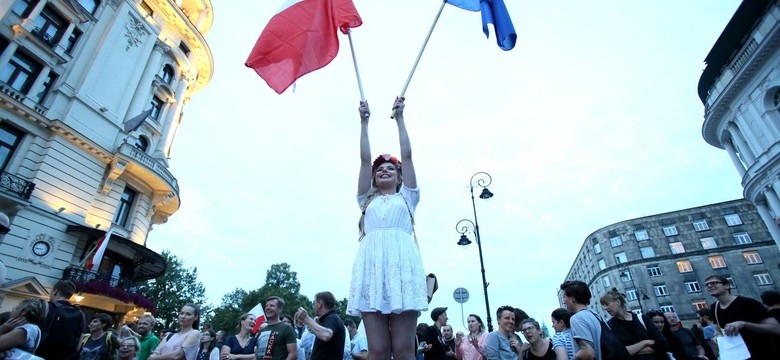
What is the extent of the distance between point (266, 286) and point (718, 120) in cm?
4667

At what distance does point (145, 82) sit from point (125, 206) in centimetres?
711

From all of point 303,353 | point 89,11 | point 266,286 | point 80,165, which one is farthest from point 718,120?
point 266,286

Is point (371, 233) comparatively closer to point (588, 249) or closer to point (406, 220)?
point (406, 220)

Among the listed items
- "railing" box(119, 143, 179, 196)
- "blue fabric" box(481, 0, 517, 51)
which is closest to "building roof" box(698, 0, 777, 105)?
"blue fabric" box(481, 0, 517, 51)

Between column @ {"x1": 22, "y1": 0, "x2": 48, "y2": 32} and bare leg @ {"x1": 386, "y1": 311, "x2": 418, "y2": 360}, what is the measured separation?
21.7 metres

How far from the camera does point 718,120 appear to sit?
75.5 feet

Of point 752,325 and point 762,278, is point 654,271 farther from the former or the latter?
point 752,325

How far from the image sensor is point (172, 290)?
135 feet

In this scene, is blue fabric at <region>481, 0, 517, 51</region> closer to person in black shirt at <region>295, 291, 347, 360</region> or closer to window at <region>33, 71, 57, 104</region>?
person in black shirt at <region>295, 291, 347, 360</region>

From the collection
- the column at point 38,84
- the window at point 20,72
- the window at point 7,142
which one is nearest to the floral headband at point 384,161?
the window at point 7,142

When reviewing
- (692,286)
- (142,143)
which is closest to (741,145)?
(692,286)

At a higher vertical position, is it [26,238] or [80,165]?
[80,165]

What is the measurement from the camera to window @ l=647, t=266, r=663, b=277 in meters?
44.0

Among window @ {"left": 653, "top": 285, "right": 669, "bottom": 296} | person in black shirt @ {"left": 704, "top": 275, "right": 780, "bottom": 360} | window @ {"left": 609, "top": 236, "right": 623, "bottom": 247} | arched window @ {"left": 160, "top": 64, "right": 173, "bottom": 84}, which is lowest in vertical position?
person in black shirt @ {"left": 704, "top": 275, "right": 780, "bottom": 360}
